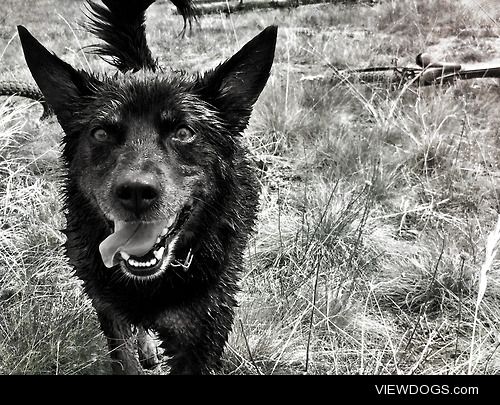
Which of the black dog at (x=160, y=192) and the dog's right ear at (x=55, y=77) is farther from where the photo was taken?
the dog's right ear at (x=55, y=77)

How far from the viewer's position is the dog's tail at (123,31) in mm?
2639

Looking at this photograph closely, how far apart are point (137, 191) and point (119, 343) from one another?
86 cm

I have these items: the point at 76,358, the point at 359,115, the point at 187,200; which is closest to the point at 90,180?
the point at 187,200

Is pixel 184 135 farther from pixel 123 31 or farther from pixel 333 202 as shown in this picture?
pixel 333 202

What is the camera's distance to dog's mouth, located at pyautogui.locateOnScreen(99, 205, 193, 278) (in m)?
1.94

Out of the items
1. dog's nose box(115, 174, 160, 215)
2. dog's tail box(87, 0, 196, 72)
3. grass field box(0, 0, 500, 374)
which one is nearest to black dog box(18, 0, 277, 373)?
dog's nose box(115, 174, 160, 215)

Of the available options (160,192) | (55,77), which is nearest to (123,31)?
(55,77)

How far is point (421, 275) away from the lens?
2.71 meters

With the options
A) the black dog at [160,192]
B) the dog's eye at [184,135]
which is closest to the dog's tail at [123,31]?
the black dog at [160,192]

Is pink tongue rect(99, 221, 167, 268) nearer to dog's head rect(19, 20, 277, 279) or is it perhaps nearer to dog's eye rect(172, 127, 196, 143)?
dog's head rect(19, 20, 277, 279)

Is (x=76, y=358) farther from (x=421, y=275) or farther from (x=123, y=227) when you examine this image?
(x=421, y=275)

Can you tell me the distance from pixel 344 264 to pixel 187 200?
3.37 feet

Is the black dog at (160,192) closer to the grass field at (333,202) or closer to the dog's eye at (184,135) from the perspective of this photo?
the dog's eye at (184,135)

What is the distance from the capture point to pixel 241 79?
2.13 meters
